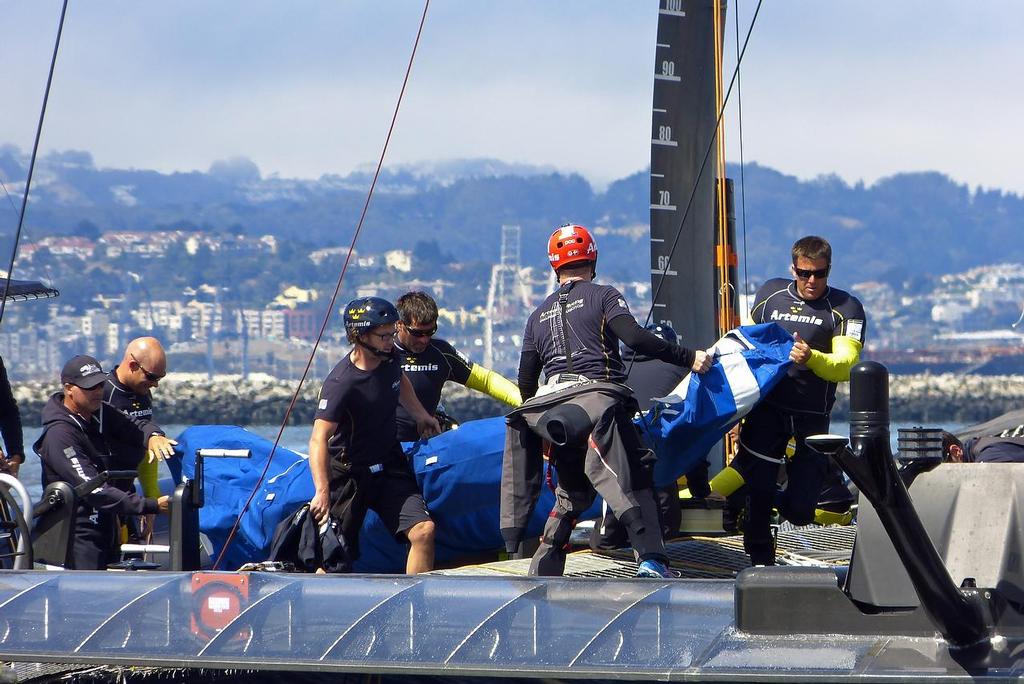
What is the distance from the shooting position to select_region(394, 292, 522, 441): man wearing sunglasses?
7699 millimetres

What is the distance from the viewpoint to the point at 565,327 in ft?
21.6

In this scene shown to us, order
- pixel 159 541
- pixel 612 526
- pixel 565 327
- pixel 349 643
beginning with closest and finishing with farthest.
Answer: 1. pixel 349 643
2. pixel 565 327
3. pixel 612 526
4. pixel 159 541

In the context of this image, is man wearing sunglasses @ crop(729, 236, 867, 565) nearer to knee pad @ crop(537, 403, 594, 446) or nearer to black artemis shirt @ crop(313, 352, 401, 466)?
knee pad @ crop(537, 403, 594, 446)

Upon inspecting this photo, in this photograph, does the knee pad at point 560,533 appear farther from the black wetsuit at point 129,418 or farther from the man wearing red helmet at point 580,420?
A: the black wetsuit at point 129,418

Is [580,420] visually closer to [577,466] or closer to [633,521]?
[577,466]

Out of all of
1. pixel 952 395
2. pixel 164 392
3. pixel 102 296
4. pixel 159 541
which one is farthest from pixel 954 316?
pixel 159 541

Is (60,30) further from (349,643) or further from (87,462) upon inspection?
(349,643)


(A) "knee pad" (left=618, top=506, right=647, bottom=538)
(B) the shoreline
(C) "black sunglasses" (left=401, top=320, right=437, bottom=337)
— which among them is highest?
(C) "black sunglasses" (left=401, top=320, right=437, bottom=337)

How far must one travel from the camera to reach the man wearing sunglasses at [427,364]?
7.70m

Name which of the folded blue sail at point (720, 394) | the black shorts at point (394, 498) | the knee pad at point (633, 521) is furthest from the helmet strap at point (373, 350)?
the knee pad at point (633, 521)

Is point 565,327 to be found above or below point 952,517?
above

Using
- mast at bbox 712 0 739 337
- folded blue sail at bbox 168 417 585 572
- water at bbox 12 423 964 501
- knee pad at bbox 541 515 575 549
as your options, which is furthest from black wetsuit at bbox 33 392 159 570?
mast at bbox 712 0 739 337

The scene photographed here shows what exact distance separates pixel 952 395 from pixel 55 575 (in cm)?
A: 8180

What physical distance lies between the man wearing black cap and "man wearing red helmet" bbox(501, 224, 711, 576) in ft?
6.36
